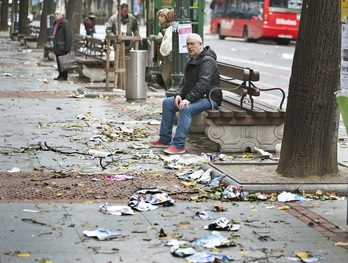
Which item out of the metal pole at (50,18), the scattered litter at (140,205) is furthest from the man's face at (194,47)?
the metal pole at (50,18)

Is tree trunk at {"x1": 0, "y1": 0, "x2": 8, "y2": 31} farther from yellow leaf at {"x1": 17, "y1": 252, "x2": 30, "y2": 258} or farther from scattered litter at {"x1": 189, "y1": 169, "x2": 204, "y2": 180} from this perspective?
yellow leaf at {"x1": 17, "y1": 252, "x2": 30, "y2": 258}

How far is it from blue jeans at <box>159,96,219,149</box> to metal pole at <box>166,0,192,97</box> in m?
1.87

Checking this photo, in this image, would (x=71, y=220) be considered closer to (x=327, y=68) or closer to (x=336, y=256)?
(x=336, y=256)

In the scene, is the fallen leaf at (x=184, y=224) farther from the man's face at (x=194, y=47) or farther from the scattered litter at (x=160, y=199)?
the man's face at (x=194, y=47)

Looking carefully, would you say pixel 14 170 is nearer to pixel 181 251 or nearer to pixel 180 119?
pixel 180 119

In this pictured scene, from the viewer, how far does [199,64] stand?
28.7 ft

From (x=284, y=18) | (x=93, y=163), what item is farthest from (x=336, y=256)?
A: (x=284, y=18)

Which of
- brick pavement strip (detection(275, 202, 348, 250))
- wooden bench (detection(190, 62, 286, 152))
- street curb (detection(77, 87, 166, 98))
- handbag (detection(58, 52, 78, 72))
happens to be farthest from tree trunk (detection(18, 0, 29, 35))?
brick pavement strip (detection(275, 202, 348, 250))

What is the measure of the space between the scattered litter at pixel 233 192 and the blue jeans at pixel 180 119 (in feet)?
6.64

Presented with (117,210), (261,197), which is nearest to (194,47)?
(261,197)

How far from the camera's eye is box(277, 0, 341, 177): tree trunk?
6746mm

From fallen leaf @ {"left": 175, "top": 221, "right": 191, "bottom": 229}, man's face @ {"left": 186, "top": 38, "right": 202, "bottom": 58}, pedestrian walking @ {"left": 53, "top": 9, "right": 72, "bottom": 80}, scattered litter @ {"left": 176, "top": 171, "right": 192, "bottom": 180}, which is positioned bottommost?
scattered litter @ {"left": 176, "top": 171, "right": 192, "bottom": 180}

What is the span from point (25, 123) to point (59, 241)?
230 inches

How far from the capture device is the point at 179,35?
34.6 feet
